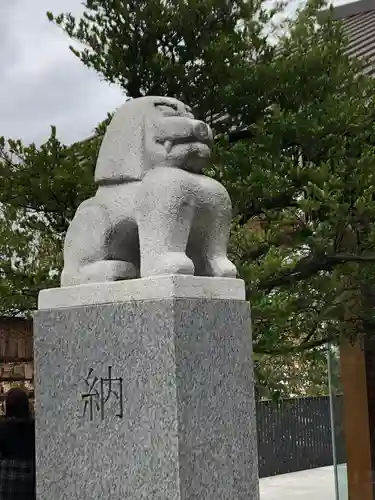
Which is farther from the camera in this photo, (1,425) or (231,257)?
(231,257)

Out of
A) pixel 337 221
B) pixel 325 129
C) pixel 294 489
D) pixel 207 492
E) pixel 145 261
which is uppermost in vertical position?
pixel 325 129

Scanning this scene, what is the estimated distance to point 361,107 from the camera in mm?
4676

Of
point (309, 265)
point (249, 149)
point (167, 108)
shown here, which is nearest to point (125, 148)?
point (167, 108)

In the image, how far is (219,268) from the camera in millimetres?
3084

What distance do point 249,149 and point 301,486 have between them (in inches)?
263

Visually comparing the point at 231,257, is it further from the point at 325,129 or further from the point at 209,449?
the point at 209,449

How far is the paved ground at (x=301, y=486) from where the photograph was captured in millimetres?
9234

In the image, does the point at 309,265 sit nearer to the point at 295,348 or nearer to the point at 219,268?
the point at 295,348

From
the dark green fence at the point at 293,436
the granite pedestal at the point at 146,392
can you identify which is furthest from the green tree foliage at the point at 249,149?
the dark green fence at the point at 293,436

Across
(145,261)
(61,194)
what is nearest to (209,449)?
(145,261)

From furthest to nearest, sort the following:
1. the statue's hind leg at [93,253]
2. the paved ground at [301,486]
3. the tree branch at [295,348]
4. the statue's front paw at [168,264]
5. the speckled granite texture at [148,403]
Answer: the paved ground at [301,486] → the tree branch at [295,348] → the statue's hind leg at [93,253] → the statue's front paw at [168,264] → the speckled granite texture at [148,403]

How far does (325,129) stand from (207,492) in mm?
2304

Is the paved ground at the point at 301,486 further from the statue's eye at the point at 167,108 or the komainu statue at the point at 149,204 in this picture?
the statue's eye at the point at 167,108

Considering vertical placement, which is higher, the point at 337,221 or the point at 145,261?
the point at 337,221
